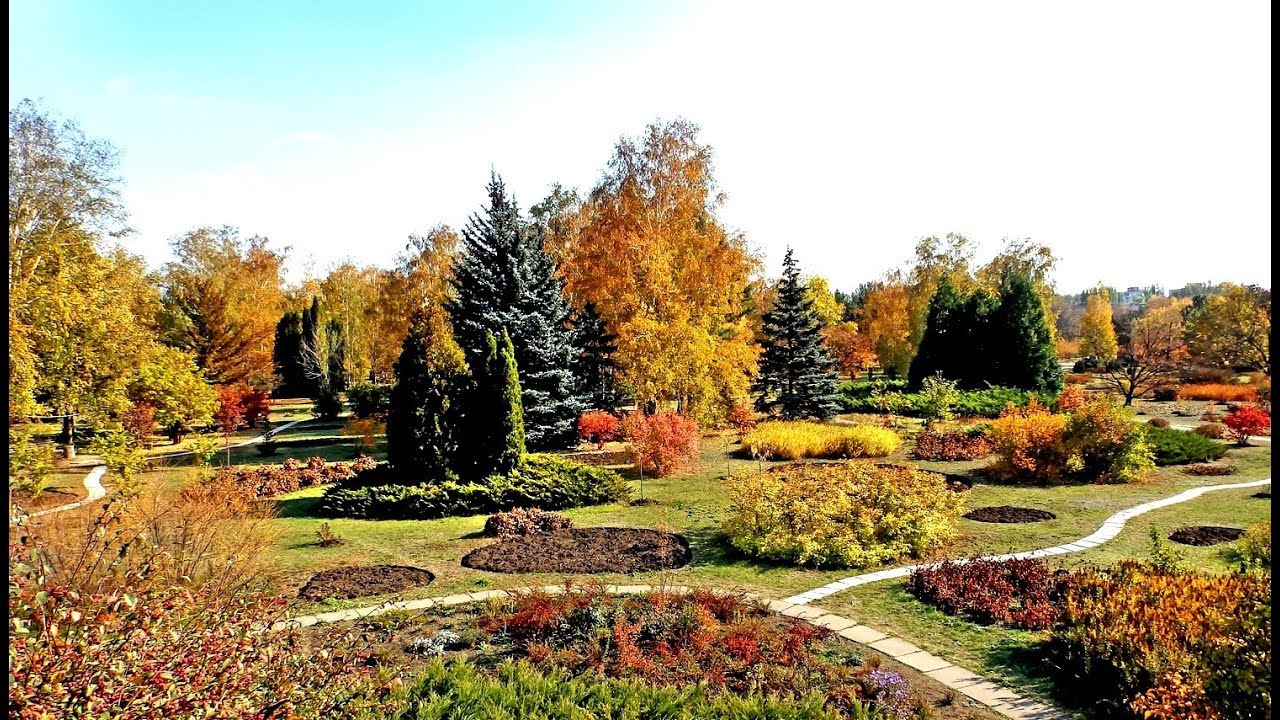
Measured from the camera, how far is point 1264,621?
16.1 feet

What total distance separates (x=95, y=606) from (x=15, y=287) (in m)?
14.1

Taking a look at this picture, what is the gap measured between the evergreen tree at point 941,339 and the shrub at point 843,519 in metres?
24.9

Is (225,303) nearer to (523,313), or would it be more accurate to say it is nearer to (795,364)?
(523,313)

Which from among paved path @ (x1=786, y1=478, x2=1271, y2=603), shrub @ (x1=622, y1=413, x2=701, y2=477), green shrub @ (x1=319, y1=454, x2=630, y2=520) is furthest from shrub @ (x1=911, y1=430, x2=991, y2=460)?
green shrub @ (x1=319, y1=454, x2=630, y2=520)

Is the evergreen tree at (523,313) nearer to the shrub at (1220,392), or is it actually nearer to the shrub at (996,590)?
the shrub at (996,590)

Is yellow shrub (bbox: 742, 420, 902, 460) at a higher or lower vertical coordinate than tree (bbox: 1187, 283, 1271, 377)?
lower

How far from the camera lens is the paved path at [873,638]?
5.50m

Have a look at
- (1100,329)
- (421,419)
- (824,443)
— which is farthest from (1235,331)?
(421,419)

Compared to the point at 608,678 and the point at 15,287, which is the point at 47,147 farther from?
the point at 608,678

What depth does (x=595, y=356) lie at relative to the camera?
25.1 m

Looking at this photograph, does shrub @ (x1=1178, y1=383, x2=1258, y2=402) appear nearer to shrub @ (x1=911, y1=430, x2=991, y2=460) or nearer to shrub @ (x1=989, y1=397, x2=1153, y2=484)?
shrub @ (x1=911, y1=430, x2=991, y2=460)

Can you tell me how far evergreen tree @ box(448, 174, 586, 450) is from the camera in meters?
20.6

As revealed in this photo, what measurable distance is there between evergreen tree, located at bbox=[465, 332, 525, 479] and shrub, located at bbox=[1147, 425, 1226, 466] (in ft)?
44.7

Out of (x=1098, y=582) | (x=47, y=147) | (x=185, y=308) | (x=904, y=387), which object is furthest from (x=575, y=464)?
(x=904, y=387)
